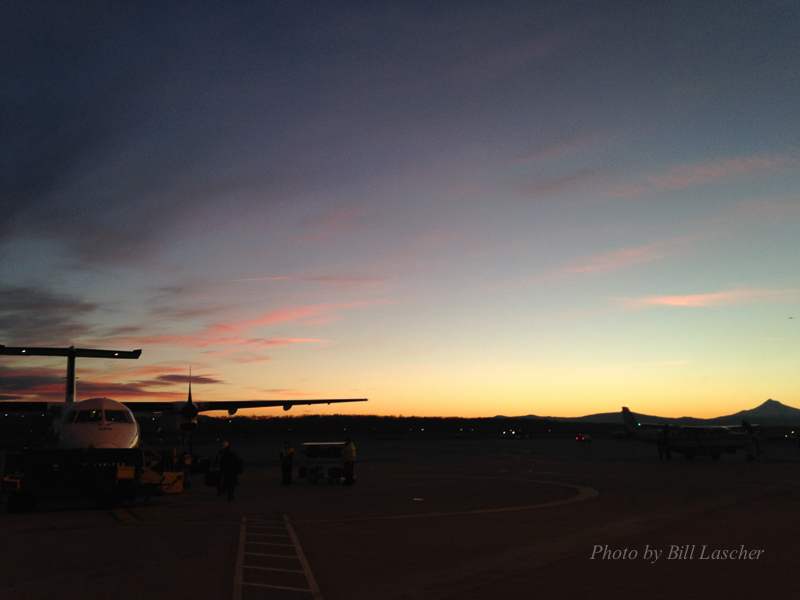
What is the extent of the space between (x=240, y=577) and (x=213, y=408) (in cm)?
2299

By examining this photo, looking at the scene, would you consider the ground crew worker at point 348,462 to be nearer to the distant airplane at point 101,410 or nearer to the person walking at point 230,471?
the person walking at point 230,471

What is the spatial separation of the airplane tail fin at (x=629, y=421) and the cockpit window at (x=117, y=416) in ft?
124

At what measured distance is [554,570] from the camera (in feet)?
26.7

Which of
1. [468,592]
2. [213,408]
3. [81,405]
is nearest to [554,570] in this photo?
[468,592]

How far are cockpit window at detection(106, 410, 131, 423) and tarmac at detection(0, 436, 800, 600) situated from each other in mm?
2558

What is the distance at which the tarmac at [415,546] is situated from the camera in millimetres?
7336

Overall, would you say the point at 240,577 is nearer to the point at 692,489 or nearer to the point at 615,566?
the point at 615,566

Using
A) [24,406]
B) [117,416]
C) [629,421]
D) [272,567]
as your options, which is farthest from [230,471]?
[629,421]

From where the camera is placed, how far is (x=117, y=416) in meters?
18.5

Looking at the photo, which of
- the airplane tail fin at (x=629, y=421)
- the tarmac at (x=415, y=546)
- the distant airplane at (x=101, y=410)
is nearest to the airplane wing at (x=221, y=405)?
the distant airplane at (x=101, y=410)

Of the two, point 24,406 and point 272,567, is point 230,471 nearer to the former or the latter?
point 272,567

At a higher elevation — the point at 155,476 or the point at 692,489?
the point at 155,476

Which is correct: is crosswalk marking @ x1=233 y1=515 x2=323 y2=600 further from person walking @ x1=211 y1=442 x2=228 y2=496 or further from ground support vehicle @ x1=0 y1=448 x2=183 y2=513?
person walking @ x1=211 y1=442 x2=228 y2=496

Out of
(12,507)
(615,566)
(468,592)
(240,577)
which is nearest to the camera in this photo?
(468,592)
